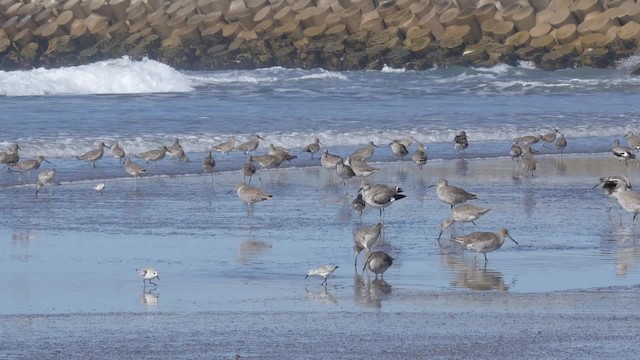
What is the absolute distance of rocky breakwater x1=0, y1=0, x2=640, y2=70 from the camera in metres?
43.1

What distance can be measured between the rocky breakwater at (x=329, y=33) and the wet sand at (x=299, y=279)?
82.3ft

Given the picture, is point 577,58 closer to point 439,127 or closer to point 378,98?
point 378,98

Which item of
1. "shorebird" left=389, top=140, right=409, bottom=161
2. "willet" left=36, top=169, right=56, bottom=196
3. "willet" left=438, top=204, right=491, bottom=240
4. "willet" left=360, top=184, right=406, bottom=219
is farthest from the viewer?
"shorebird" left=389, top=140, right=409, bottom=161

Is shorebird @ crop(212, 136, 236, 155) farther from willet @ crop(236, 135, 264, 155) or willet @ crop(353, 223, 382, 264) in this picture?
willet @ crop(353, 223, 382, 264)

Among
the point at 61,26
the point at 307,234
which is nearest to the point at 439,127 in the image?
the point at 307,234

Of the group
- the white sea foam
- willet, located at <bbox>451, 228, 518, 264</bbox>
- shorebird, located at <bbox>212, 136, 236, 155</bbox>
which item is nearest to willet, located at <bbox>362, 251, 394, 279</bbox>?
willet, located at <bbox>451, 228, 518, 264</bbox>

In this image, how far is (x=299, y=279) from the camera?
11852 mm

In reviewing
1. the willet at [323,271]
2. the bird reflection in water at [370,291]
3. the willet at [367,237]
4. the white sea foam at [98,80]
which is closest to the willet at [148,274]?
the willet at [323,271]

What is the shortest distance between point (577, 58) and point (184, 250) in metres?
30.7

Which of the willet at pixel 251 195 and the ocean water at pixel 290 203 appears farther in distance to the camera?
the willet at pixel 251 195

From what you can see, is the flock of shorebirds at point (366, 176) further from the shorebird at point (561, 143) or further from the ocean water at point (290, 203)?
the ocean water at point (290, 203)

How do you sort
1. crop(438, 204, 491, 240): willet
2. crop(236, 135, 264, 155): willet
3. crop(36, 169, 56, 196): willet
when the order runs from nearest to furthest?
crop(438, 204, 491, 240): willet
crop(36, 169, 56, 196): willet
crop(236, 135, 264, 155): willet

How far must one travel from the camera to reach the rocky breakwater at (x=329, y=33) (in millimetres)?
43125

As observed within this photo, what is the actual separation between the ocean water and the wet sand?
4 centimetres
